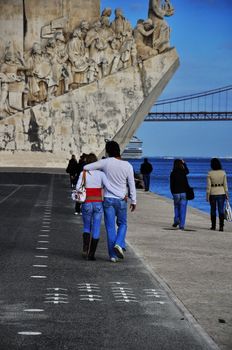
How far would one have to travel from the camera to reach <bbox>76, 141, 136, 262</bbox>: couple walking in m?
7.50

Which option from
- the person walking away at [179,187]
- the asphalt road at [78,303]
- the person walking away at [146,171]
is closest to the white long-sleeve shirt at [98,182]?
the asphalt road at [78,303]

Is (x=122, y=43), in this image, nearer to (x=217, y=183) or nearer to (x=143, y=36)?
(x=143, y=36)

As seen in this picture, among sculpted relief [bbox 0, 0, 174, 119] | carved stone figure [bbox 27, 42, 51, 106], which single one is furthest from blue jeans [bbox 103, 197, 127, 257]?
carved stone figure [bbox 27, 42, 51, 106]

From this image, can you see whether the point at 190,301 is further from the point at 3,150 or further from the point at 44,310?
the point at 3,150

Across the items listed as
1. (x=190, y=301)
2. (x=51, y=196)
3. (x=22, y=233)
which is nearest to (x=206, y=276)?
(x=190, y=301)

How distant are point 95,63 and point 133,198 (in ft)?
76.8

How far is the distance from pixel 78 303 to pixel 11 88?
26474mm

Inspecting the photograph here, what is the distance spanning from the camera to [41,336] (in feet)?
14.5

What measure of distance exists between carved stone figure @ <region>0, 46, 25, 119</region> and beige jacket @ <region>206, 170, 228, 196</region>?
2031 cm

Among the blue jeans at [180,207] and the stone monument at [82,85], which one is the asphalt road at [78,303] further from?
the stone monument at [82,85]

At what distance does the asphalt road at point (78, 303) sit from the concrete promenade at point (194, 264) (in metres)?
0.12

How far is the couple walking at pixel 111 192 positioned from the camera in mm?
7496

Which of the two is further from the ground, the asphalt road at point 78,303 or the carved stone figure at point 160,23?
the carved stone figure at point 160,23

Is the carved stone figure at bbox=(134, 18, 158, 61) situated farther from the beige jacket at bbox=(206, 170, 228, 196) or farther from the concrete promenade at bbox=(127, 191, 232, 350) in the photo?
the beige jacket at bbox=(206, 170, 228, 196)
